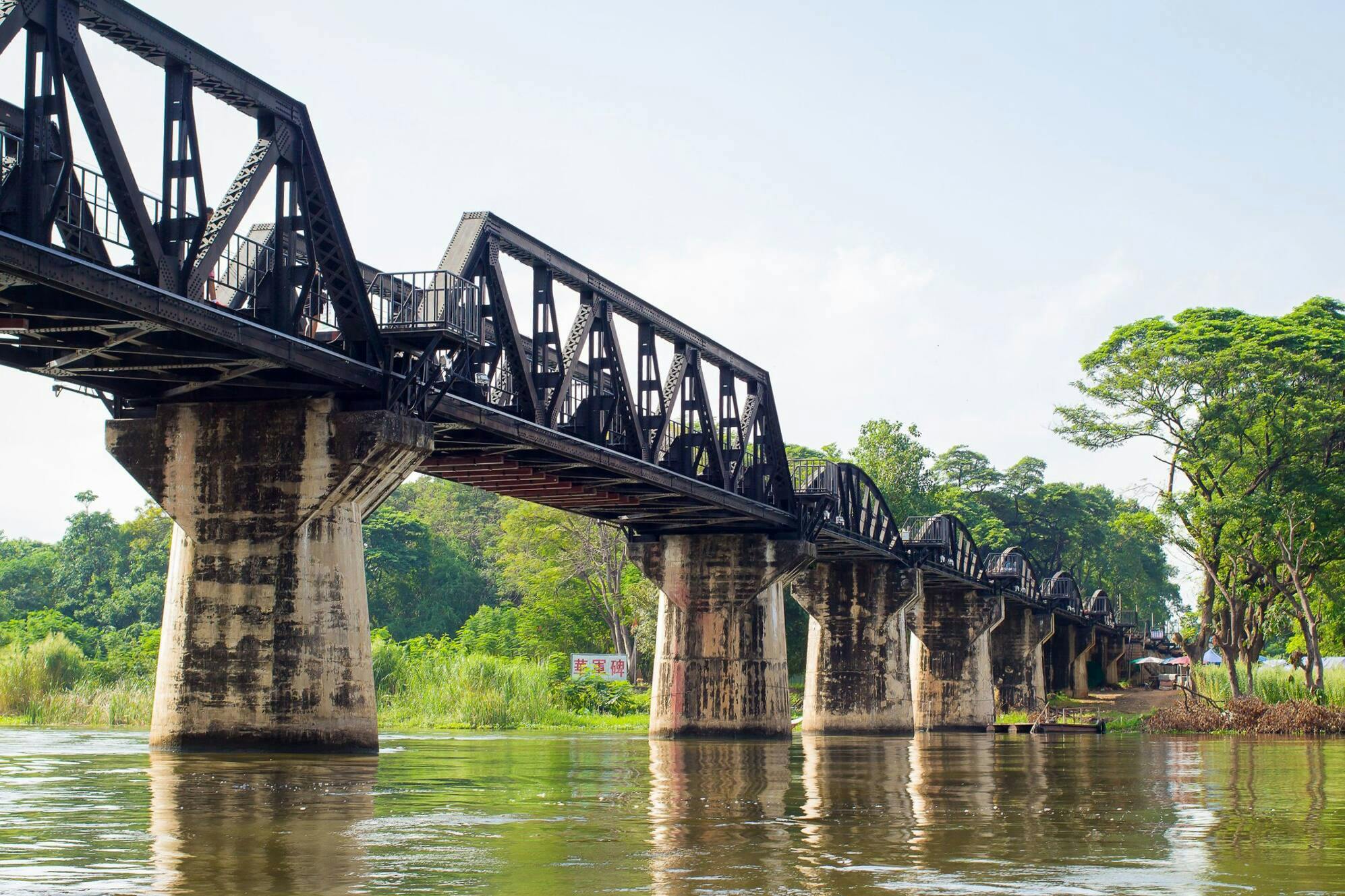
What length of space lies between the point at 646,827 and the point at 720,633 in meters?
36.9

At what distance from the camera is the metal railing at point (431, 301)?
101 feet

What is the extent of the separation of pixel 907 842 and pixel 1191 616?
92.2 m

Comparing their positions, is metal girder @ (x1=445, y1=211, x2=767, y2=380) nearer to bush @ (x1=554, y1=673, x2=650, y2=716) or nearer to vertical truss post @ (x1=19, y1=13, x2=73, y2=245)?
vertical truss post @ (x1=19, y1=13, x2=73, y2=245)

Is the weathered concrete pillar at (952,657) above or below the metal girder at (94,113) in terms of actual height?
below

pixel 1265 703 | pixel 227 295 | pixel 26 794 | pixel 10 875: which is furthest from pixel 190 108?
pixel 1265 703

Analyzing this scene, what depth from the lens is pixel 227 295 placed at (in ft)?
138

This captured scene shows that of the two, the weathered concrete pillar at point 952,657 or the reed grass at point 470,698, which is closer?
the reed grass at point 470,698

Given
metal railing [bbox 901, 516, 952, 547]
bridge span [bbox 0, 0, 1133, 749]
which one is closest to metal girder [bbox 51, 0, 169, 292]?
bridge span [bbox 0, 0, 1133, 749]

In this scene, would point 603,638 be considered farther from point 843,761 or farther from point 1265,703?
point 843,761

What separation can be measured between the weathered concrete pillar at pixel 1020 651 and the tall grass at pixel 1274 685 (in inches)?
989

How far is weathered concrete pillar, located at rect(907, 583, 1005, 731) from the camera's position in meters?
82.2

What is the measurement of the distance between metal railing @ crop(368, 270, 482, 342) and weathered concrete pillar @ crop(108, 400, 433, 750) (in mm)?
2294

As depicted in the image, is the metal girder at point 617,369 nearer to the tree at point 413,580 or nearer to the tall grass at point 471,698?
the tall grass at point 471,698

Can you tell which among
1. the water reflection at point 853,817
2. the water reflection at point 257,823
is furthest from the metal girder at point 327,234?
the water reflection at point 853,817
